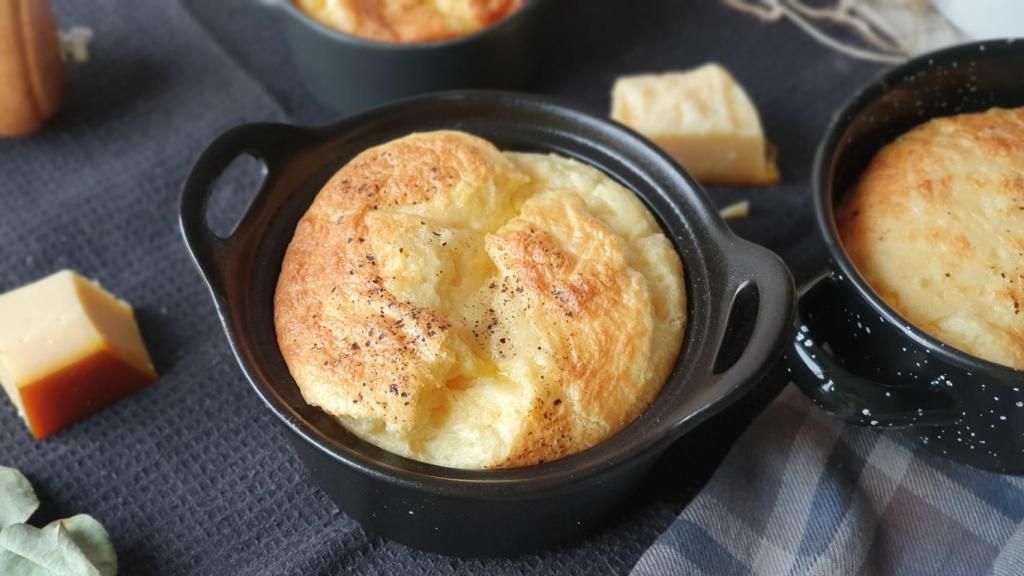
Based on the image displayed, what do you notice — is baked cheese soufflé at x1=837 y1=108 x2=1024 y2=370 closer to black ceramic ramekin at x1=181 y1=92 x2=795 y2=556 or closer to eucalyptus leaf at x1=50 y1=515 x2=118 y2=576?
black ceramic ramekin at x1=181 y1=92 x2=795 y2=556

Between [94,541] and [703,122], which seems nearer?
[94,541]

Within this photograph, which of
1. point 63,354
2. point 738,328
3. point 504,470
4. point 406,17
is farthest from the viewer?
point 406,17

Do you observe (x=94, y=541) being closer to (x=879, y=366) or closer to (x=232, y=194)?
(x=232, y=194)

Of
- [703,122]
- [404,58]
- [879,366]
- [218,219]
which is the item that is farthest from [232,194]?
[879,366]

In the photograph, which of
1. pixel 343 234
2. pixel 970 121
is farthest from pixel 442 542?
pixel 970 121

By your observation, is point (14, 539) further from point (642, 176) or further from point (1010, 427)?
point (1010, 427)
